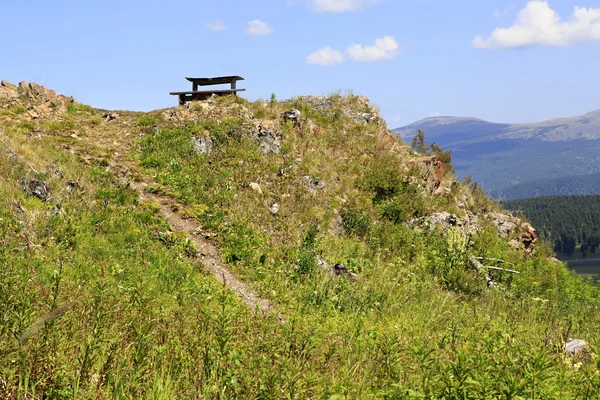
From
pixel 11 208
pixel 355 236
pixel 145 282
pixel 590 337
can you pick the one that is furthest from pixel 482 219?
pixel 11 208

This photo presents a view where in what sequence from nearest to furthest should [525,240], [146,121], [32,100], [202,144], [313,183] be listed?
[313,183], [202,144], [146,121], [32,100], [525,240]

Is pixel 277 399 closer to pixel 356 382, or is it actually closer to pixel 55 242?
pixel 356 382

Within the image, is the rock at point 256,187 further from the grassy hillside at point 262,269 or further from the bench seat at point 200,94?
the bench seat at point 200,94

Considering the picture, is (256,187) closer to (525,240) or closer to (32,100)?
(32,100)

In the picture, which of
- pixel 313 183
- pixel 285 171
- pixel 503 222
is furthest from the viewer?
pixel 503 222

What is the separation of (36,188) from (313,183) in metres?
10.5

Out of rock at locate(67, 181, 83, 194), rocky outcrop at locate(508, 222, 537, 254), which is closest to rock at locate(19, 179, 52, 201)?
rock at locate(67, 181, 83, 194)

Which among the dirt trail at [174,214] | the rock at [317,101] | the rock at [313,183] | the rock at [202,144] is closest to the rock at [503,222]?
the rock at [313,183]

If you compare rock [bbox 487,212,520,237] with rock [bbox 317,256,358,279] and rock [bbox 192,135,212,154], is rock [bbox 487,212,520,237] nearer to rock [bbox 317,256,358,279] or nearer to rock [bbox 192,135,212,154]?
rock [bbox 317,256,358,279]

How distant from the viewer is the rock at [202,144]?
1881 cm

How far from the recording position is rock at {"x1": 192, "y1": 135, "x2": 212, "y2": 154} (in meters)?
18.8

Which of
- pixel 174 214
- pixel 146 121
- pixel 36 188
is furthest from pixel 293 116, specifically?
pixel 36 188

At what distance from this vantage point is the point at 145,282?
8.19 m

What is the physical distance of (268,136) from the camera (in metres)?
20.3
